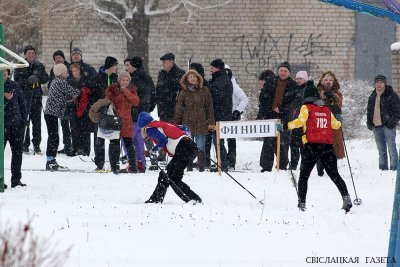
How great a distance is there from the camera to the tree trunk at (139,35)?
29.1 m

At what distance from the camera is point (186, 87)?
1558 centimetres

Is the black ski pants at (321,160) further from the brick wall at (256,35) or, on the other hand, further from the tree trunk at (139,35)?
the brick wall at (256,35)

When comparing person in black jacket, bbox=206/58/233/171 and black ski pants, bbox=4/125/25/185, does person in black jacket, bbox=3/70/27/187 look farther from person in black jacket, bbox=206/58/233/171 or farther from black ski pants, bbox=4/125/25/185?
person in black jacket, bbox=206/58/233/171

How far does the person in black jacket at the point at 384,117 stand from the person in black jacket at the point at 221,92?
93.5 inches

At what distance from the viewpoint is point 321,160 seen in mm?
11859

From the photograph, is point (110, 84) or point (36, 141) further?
point (36, 141)

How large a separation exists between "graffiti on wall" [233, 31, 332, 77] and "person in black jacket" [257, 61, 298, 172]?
1441cm

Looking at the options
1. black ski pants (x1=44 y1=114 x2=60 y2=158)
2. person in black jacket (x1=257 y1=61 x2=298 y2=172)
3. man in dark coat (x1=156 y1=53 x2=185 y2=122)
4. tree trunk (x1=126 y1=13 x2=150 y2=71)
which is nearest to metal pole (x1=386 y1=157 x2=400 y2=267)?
person in black jacket (x1=257 y1=61 x2=298 y2=172)

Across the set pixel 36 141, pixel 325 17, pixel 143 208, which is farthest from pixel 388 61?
pixel 143 208

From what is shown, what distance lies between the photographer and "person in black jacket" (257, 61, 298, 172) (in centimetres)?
1603

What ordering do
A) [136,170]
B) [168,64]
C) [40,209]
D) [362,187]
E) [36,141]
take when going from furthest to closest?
[36,141] → [168,64] → [136,170] → [362,187] → [40,209]

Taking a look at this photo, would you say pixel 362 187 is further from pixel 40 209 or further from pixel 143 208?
pixel 40 209

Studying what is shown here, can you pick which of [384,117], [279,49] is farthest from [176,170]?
[279,49]

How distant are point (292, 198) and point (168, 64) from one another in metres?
4.42
